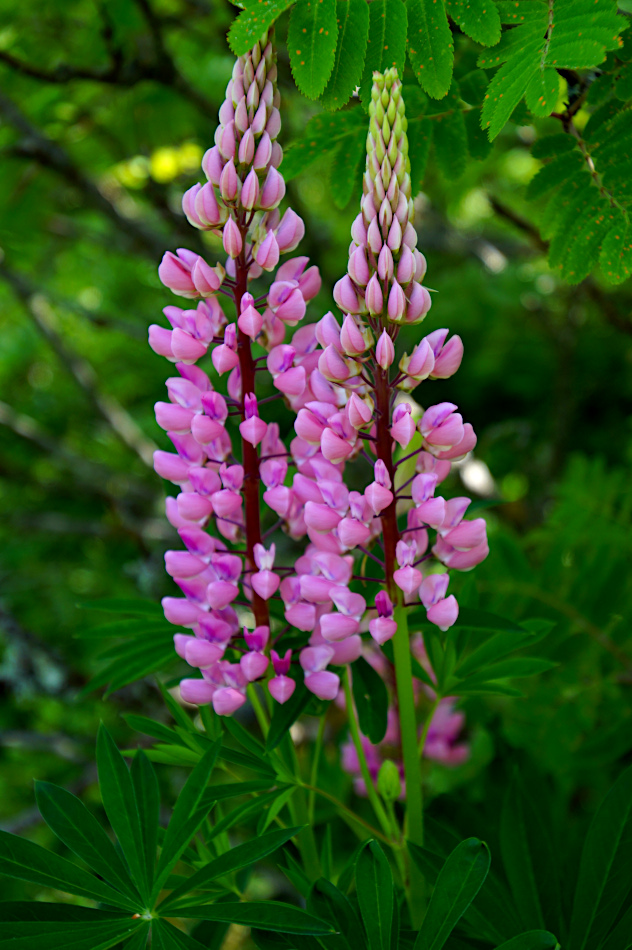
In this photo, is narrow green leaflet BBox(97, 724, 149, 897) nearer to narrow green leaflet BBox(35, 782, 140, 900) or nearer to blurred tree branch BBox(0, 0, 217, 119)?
narrow green leaflet BBox(35, 782, 140, 900)

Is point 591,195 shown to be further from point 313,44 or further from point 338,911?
point 338,911

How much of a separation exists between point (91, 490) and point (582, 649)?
67.3 inches

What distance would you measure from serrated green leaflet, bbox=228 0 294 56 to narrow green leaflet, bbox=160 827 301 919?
0.64 meters

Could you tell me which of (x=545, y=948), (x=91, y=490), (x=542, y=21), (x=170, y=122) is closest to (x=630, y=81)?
(x=542, y=21)

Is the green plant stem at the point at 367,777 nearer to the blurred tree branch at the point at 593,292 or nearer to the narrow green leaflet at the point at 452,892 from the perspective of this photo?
the narrow green leaflet at the point at 452,892

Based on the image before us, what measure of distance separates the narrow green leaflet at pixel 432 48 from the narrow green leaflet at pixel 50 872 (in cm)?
73

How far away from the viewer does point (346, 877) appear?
2.43 feet

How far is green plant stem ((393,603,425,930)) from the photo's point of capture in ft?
2.12

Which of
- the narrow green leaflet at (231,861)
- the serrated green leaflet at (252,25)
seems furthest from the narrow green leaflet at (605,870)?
the serrated green leaflet at (252,25)

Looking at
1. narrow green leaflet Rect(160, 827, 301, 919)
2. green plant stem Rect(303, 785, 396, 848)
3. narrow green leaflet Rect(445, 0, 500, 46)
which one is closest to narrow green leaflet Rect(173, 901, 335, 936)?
narrow green leaflet Rect(160, 827, 301, 919)

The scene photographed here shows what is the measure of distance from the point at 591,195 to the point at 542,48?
6.5 inches

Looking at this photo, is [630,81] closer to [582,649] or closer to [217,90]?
[582,649]

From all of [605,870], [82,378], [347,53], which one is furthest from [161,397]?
[605,870]

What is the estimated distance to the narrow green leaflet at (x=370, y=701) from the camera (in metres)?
0.72
